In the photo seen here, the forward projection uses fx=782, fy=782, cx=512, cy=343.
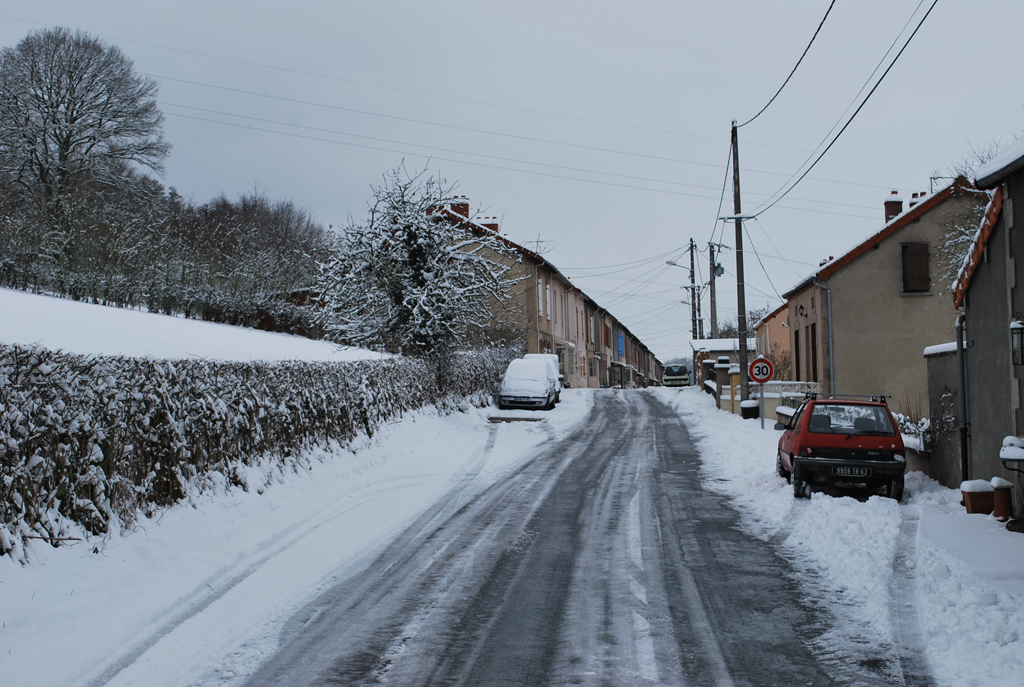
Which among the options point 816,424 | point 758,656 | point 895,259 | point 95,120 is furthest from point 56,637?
point 95,120

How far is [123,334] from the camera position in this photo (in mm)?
15711

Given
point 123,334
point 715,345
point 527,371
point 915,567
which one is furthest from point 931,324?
point 123,334

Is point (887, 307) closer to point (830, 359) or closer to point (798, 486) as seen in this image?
point (830, 359)

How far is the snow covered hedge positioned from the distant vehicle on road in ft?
158

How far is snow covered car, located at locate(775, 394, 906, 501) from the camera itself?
1047 centimetres

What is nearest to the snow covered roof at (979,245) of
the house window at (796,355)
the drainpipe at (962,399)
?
the drainpipe at (962,399)

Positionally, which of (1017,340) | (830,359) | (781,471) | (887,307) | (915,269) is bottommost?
(781,471)

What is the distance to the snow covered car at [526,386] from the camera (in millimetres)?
26359

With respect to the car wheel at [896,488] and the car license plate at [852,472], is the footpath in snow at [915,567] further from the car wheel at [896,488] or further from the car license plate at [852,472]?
the car license plate at [852,472]

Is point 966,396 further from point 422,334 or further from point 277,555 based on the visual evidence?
point 422,334

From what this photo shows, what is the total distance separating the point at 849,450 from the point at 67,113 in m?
33.7

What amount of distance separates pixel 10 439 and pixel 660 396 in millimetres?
33099

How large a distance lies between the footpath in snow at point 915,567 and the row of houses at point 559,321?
13.3 m

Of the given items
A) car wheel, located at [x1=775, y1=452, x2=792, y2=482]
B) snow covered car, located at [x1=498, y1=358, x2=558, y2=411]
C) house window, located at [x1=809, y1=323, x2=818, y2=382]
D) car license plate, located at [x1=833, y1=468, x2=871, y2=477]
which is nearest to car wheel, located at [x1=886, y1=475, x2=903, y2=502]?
car license plate, located at [x1=833, y1=468, x2=871, y2=477]
